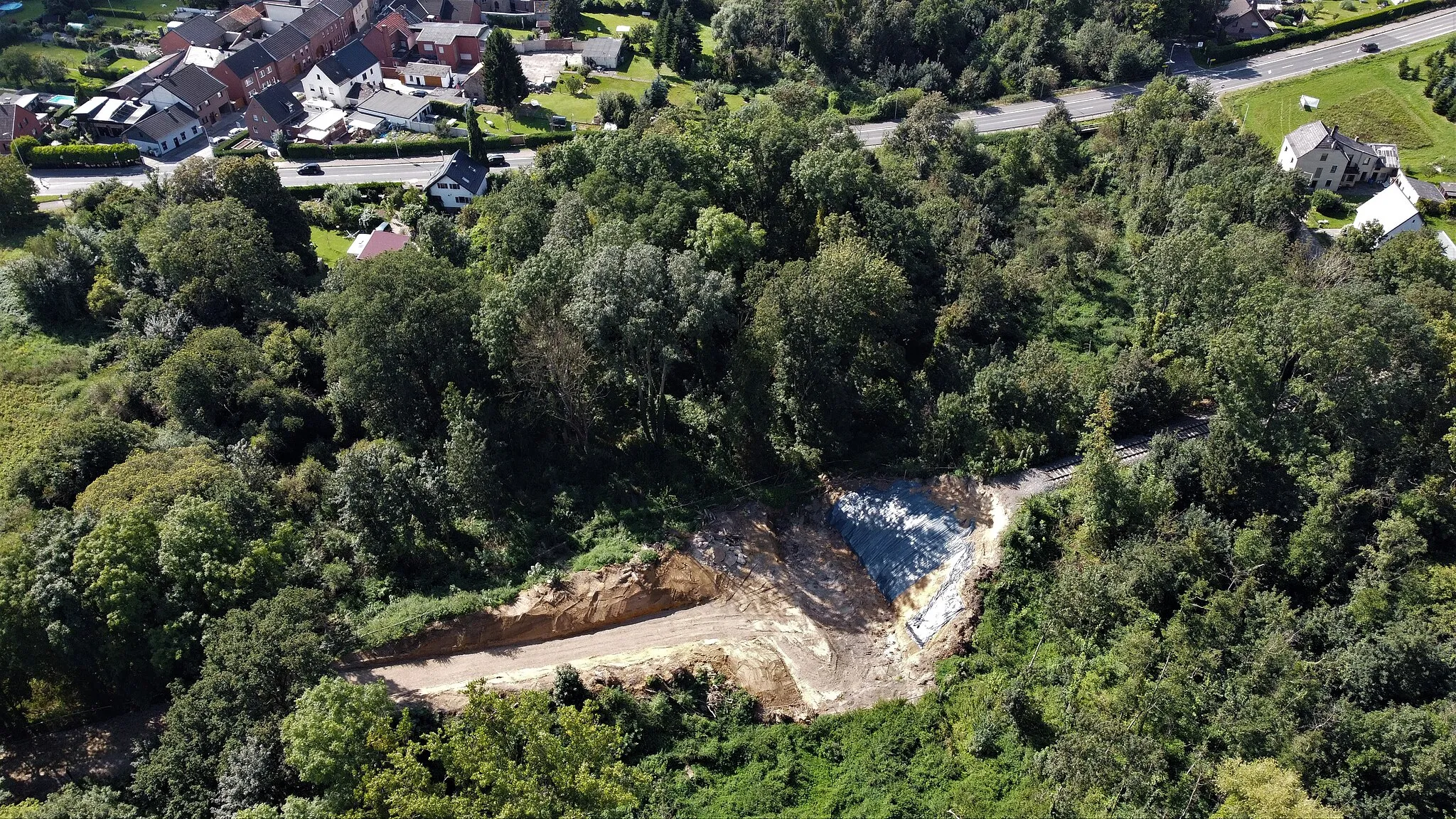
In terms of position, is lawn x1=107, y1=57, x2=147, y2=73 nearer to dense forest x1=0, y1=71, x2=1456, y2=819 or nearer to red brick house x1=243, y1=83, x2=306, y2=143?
red brick house x1=243, y1=83, x2=306, y2=143

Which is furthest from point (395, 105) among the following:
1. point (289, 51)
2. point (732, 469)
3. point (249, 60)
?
point (732, 469)

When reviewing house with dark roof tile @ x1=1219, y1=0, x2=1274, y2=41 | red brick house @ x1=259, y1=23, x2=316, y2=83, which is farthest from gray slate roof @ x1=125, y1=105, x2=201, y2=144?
house with dark roof tile @ x1=1219, y1=0, x2=1274, y2=41

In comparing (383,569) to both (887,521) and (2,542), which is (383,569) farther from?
(887,521)

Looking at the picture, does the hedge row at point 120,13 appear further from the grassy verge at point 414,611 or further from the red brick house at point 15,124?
the grassy verge at point 414,611

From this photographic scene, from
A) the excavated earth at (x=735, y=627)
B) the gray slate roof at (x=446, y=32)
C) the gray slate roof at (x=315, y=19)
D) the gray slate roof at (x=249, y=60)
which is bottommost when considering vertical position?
the excavated earth at (x=735, y=627)

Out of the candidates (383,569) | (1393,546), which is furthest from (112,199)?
(1393,546)

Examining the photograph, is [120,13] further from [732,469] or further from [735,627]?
[735,627]

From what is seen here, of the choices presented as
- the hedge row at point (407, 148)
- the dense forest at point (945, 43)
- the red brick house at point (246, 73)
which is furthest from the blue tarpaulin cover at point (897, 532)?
the red brick house at point (246, 73)
